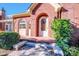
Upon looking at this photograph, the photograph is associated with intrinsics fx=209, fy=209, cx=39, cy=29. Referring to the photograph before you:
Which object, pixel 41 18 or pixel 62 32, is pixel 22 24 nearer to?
pixel 41 18

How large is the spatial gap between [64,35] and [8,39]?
3.16ft

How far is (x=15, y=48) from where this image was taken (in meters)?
3.55

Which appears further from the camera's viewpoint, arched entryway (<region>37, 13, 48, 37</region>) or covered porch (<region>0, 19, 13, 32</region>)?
arched entryway (<region>37, 13, 48, 37</region>)

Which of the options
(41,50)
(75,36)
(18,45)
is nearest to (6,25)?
(18,45)

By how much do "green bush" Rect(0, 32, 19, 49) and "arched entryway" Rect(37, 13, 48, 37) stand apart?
1.33 ft

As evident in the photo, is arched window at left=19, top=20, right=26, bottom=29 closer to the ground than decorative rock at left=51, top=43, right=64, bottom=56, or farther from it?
farther from it

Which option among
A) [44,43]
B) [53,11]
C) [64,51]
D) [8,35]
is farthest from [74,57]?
[8,35]

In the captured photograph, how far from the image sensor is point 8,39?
359 centimetres

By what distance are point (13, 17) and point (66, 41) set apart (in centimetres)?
99

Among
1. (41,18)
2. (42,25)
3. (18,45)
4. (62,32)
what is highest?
(41,18)

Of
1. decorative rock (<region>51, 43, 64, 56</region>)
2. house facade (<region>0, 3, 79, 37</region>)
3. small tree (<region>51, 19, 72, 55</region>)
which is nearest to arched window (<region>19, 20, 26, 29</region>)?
house facade (<region>0, 3, 79, 37</region>)

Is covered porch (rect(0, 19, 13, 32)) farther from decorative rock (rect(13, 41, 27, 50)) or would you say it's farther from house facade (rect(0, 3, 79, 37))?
decorative rock (rect(13, 41, 27, 50))

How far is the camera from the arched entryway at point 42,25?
3.64m

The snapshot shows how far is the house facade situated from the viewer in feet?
11.7
